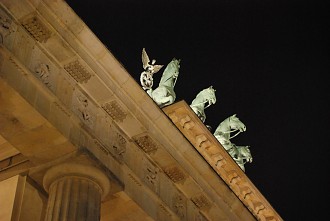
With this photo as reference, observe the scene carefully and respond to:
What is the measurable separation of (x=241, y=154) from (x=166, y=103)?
26.4 feet

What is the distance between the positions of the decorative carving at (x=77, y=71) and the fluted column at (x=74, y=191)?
2.71 metres

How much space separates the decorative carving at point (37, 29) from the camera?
16.7m

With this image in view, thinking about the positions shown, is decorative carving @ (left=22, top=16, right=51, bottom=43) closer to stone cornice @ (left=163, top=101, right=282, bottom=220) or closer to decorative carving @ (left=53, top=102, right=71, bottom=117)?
decorative carving @ (left=53, top=102, right=71, bottom=117)

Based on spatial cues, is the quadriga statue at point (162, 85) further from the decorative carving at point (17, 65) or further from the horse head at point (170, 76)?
the decorative carving at point (17, 65)

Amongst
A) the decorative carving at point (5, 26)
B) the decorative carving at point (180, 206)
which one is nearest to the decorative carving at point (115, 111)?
the decorative carving at point (180, 206)

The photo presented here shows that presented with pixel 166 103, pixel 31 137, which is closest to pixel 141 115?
pixel 31 137

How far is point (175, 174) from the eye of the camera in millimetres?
20938

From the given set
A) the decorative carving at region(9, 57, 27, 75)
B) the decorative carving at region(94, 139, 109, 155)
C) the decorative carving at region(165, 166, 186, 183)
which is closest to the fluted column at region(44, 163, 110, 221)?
the decorative carving at region(94, 139, 109, 155)

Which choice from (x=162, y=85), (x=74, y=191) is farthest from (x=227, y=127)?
(x=74, y=191)

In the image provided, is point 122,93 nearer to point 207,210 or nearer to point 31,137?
point 31,137

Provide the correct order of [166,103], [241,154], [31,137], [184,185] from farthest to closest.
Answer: [241,154], [166,103], [184,185], [31,137]

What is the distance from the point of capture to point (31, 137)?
53.3 feet

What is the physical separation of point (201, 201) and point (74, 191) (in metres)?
6.95

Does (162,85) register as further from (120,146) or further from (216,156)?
(120,146)
